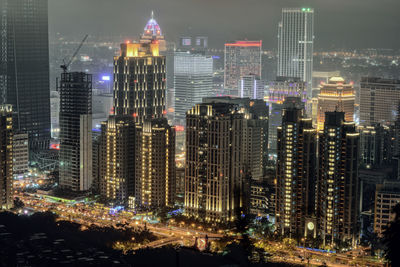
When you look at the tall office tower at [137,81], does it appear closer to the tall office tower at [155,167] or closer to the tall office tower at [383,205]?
the tall office tower at [155,167]

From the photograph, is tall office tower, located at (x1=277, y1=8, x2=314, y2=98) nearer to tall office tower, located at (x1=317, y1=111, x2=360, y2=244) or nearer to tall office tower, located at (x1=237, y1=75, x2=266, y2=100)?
tall office tower, located at (x1=237, y1=75, x2=266, y2=100)

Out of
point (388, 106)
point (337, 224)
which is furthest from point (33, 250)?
point (388, 106)

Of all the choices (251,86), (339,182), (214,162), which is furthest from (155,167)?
(251,86)

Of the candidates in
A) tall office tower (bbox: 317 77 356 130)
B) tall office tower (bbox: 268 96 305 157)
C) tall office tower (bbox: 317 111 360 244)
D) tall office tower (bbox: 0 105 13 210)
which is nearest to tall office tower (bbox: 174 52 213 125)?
tall office tower (bbox: 268 96 305 157)

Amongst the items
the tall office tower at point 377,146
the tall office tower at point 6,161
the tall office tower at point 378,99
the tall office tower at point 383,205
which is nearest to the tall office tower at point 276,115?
the tall office tower at point 378,99

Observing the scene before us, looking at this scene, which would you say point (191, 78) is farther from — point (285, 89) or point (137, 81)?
point (137, 81)

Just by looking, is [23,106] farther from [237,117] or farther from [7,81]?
[237,117]
